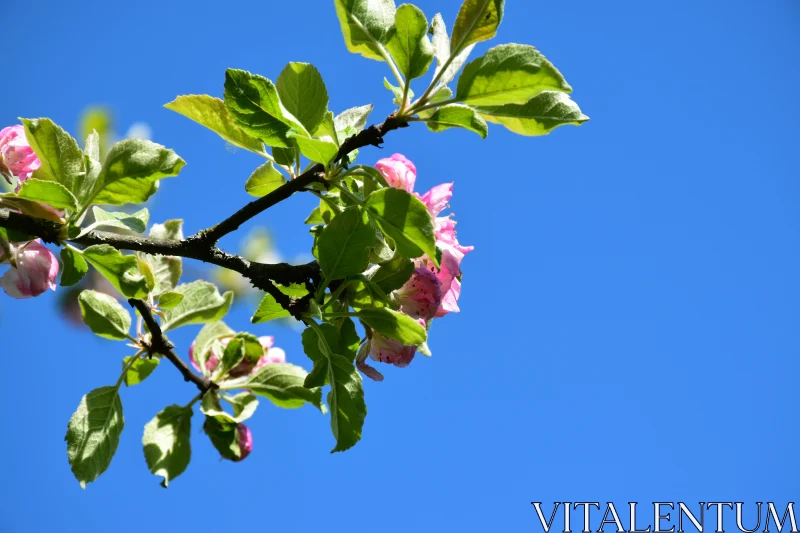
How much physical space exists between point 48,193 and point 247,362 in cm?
75

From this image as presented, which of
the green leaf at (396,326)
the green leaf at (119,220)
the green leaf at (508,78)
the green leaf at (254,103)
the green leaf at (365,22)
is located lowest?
the green leaf at (396,326)

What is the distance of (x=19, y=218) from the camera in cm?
113

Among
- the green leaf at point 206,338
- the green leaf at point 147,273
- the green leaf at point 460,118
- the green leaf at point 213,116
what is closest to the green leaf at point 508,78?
the green leaf at point 460,118

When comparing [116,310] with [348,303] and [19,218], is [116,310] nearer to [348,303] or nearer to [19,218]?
[19,218]

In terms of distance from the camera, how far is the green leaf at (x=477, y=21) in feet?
3.44

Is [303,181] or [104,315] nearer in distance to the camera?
[303,181]

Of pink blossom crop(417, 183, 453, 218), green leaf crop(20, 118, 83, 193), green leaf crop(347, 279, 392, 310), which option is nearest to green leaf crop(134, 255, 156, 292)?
green leaf crop(20, 118, 83, 193)

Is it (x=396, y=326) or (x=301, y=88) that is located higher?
(x=301, y=88)

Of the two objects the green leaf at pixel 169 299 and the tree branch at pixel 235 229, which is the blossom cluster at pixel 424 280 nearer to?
the tree branch at pixel 235 229

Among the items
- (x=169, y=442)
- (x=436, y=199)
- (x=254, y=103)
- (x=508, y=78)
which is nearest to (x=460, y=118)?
(x=508, y=78)

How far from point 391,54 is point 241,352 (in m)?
0.88

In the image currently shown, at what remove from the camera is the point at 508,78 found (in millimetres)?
1043

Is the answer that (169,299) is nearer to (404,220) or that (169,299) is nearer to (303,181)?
(303,181)

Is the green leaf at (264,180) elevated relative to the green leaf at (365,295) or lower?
elevated
